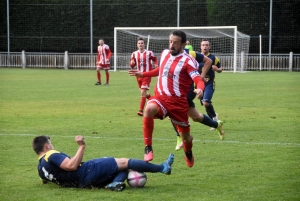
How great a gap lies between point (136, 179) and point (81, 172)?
0.68m

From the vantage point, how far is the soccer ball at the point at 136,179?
7316 millimetres

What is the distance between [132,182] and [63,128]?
6.01 meters

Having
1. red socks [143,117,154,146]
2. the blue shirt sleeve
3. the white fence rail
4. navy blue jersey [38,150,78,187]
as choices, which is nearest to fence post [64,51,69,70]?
the white fence rail

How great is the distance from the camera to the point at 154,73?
9.17 meters

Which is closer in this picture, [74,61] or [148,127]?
[148,127]

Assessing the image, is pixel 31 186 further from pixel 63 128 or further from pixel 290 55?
pixel 290 55

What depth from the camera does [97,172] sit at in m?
7.13

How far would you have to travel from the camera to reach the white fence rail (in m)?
39.9

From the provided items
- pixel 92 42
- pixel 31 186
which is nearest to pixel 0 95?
pixel 31 186

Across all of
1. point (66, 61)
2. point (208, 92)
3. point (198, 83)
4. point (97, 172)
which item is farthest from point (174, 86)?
point (66, 61)

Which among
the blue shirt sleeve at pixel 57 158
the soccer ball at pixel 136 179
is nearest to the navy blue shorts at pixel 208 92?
the soccer ball at pixel 136 179

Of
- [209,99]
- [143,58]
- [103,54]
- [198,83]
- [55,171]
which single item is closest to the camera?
[55,171]

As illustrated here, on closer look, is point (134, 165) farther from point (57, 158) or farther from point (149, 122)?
point (149, 122)

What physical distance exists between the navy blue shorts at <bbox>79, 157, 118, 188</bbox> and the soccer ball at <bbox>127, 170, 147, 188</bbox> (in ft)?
0.70
